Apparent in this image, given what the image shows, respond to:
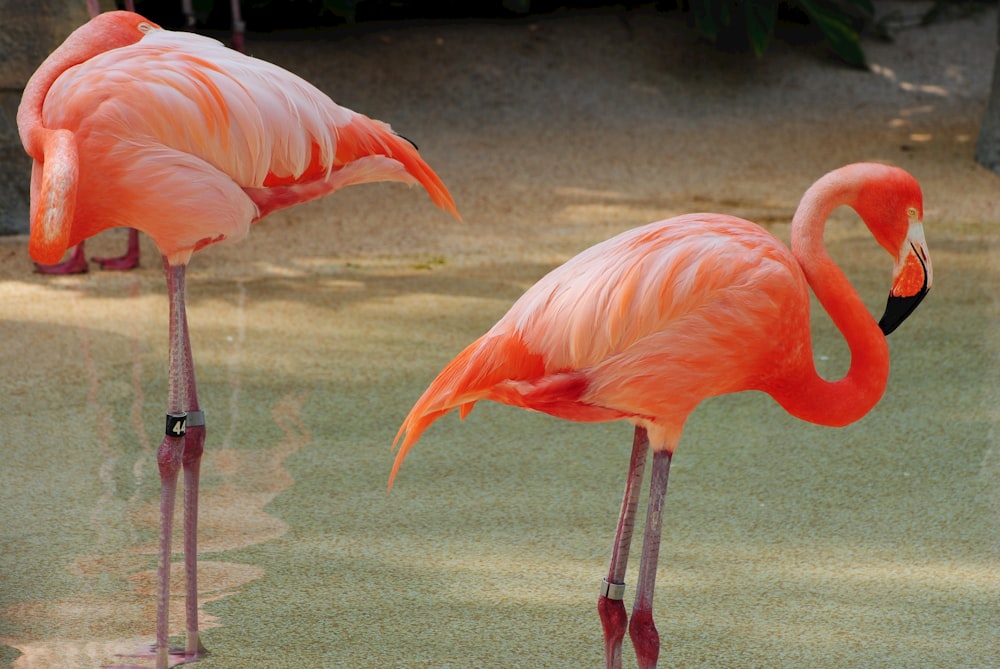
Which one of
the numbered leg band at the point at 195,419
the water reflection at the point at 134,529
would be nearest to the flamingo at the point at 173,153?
the numbered leg band at the point at 195,419

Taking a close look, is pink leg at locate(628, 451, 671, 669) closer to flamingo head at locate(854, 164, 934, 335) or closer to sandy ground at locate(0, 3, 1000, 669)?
sandy ground at locate(0, 3, 1000, 669)

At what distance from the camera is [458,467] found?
2.92 meters

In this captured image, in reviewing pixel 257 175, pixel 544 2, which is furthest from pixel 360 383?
pixel 544 2

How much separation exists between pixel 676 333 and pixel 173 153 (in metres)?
0.87

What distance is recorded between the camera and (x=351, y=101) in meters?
6.46

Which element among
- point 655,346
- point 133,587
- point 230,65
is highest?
point 230,65

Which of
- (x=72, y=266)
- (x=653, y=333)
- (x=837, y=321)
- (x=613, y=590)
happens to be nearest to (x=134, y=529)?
(x=613, y=590)

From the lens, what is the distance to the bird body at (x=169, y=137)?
198 centimetres

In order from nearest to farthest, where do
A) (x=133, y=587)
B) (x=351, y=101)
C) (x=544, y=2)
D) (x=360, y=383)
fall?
1. (x=133, y=587)
2. (x=360, y=383)
3. (x=351, y=101)
4. (x=544, y=2)

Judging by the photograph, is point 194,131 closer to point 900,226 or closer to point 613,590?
point 613,590

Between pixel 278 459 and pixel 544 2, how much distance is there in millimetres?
5097

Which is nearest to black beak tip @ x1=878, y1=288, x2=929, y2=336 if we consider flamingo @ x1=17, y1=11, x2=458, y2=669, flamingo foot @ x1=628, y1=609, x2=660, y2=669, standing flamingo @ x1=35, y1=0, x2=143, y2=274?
flamingo foot @ x1=628, y1=609, x2=660, y2=669

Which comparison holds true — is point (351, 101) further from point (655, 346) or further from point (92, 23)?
point (655, 346)

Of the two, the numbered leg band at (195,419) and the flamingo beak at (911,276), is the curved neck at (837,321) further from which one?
the numbered leg band at (195,419)
